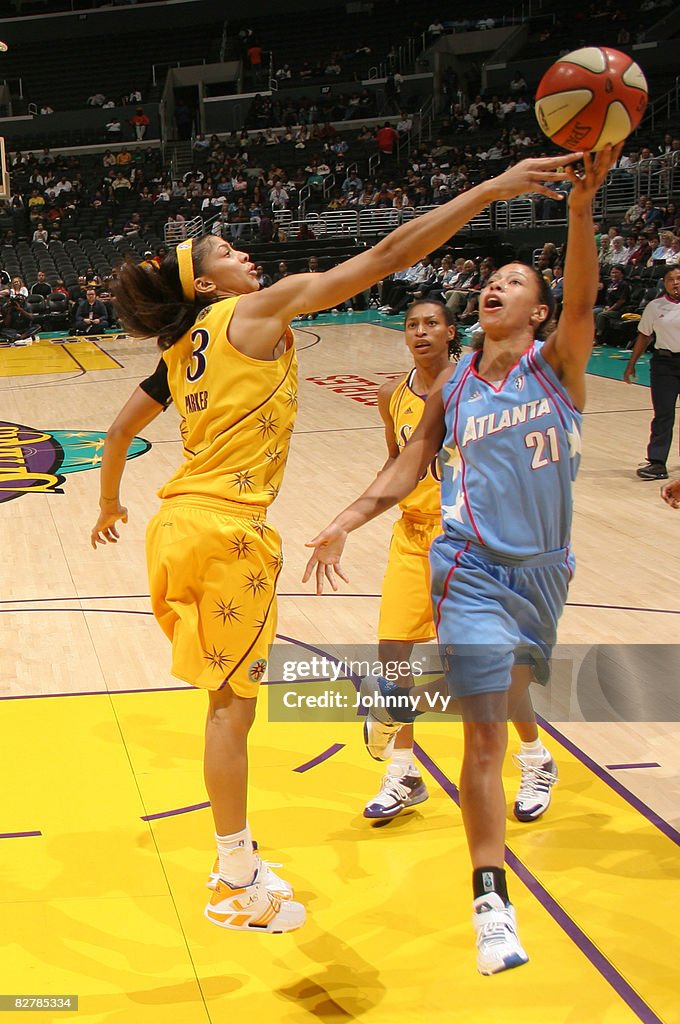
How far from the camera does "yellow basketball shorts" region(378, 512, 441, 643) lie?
411 centimetres

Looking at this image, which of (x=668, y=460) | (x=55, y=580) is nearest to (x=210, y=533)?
(x=55, y=580)

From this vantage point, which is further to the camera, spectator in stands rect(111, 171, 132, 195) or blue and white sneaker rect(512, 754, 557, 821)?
spectator in stands rect(111, 171, 132, 195)

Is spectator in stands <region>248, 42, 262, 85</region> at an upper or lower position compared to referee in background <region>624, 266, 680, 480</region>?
upper

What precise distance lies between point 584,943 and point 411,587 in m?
1.39

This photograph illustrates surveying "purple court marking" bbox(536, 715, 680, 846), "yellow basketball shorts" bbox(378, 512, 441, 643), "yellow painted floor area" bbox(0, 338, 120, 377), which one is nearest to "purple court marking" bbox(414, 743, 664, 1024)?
"purple court marking" bbox(536, 715, 680, 846)

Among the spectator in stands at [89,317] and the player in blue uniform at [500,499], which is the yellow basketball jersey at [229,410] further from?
the spectator in stands at [89,317]

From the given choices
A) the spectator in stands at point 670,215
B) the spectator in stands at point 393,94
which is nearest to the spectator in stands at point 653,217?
the spectator in stands at point 670,215

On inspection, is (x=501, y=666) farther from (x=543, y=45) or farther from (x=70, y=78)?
(x=70, y=78)

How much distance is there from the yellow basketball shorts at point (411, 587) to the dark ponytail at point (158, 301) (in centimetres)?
127

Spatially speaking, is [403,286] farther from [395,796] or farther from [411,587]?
[395,796]

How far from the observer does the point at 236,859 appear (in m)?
3.32

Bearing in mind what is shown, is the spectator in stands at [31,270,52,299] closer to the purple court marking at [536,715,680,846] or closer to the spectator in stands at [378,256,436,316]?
the spectator in stands at [378,256,436,316]

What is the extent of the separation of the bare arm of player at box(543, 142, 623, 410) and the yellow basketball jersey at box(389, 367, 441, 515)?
Answer: 1.01 m

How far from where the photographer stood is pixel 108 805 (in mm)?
4230
